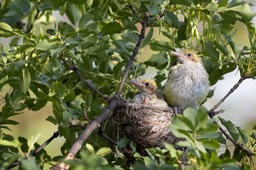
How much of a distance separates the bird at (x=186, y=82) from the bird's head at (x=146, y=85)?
8cm

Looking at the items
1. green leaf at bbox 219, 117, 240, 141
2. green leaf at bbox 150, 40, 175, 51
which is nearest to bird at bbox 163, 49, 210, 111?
green leaf at bbox 150, 40, 175, 51

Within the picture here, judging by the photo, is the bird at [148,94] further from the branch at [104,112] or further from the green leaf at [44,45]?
the green leaf at [44,45]

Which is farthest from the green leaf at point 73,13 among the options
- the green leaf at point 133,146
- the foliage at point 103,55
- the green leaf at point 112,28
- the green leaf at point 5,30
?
the green leaf at point 5,30

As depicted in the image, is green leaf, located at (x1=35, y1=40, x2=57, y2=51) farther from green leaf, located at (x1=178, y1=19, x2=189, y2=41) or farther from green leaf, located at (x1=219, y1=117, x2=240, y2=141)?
green leaf, located at (x1=219, y1=117, x2=240, y2=141)

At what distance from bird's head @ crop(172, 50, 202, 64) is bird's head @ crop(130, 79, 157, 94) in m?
0.23

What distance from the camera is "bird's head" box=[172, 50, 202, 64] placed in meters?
4.60

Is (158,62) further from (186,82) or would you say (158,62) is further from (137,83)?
(186,82)

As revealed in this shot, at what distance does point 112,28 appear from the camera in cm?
379

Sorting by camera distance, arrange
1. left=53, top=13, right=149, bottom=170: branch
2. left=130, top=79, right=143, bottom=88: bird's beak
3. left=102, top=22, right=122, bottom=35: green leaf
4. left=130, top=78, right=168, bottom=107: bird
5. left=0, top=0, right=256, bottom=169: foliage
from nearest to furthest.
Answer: left=53, top=13, right=149, bottom=170: branch, left=0, top=0, right=256, bottom=169: foliage, left=102, top=22, right=122, bottom=35: green leaf, left=130, top=79, right=143, bottom=88: bird's beak, left=130, top=78, right=168, bottom=107: bird

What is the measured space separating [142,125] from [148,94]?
0.42m

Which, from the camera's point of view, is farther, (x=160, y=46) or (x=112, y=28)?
(x=160, y=46)

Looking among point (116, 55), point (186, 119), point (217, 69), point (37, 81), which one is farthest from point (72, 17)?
point (186, 119)

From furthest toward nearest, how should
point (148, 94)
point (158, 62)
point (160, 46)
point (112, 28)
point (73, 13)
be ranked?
point (148, 94) < point (73, 13) < point (158, 62) < point (160, 46) < point (112, 28)

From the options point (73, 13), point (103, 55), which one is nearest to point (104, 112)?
point (103, 55)
